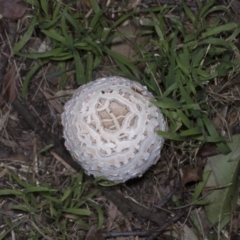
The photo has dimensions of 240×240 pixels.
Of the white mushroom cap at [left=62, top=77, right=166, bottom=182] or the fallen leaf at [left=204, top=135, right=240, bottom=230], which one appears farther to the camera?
the fallen leaf at [left=204, top=135, right=240, bottom=230]

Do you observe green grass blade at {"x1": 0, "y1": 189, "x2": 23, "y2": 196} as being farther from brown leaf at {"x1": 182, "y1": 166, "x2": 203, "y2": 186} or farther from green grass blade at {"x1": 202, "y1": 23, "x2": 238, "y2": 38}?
green grass blade at {"x1": 202, "y1": 23, "x2": 238, "y2": 38}

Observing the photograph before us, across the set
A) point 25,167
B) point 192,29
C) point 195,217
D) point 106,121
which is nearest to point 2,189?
point 25,167

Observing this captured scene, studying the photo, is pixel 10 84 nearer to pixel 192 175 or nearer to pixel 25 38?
pixel 25 38

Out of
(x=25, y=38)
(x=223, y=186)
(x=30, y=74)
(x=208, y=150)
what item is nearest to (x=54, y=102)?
(x=30, y=74)

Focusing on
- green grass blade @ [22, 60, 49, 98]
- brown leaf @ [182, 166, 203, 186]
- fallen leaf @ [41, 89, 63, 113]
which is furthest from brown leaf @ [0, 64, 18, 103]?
brown leaf @ [182, 166, 203, 186]

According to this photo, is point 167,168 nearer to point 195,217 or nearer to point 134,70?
point 195,217

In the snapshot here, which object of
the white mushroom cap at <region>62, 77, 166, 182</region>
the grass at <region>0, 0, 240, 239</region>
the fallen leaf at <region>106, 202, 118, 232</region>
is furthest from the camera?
the fallen leaf at <region>106, 202, 118, 232</region>

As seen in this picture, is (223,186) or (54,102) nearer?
(223,186)
